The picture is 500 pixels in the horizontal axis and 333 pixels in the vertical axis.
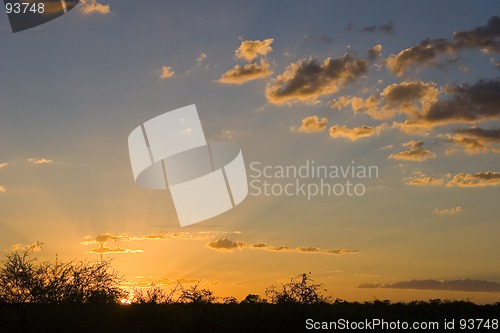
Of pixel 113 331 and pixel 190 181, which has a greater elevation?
pixel 190 181

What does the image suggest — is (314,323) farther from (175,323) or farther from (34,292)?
(34,292)

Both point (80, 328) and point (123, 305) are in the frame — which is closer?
point (80, 328)

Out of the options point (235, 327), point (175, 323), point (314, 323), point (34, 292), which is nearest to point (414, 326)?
point (314, 323)

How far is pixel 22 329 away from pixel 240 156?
14.4m

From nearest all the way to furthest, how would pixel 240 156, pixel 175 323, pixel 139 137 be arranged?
1. pixel 139 137
2. pixel 240 156
3. pixel 175 323

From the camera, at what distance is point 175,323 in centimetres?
3316

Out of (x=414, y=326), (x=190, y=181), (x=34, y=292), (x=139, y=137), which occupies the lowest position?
(x=414, y=326)

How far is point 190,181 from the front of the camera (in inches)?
1190

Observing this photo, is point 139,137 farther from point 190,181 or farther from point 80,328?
point 80,328

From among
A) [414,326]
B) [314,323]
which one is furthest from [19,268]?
[414,326]

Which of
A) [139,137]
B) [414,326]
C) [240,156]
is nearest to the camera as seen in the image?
[139,137]

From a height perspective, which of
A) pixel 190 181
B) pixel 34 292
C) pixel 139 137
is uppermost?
pixel 139 137

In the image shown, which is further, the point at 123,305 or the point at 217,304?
the point at 217,304

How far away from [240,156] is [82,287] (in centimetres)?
1158
